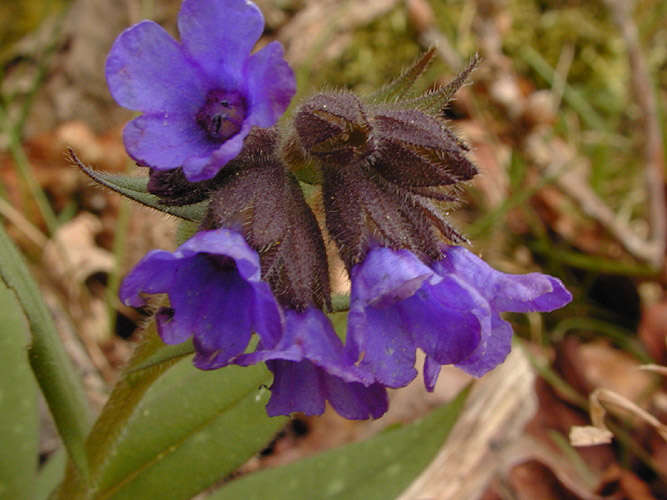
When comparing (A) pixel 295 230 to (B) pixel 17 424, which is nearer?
(A) pixel 295 230

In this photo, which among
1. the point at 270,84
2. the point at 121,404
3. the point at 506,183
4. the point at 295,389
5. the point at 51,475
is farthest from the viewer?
the point at 506,183

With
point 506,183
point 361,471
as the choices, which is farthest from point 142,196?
point 506,183

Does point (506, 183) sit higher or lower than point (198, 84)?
lower

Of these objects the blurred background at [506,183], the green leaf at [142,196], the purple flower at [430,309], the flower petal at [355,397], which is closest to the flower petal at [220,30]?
the green leaf at [142,196]

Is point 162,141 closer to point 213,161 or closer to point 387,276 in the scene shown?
point 213,161

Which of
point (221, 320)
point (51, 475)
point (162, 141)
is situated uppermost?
point (162, 141)

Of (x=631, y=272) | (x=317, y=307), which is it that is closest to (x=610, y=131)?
(x=631, y=272)

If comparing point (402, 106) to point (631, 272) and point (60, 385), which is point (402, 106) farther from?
point (631, 272)

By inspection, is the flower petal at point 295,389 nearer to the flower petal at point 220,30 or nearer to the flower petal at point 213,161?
the flower petal at point 213,161
